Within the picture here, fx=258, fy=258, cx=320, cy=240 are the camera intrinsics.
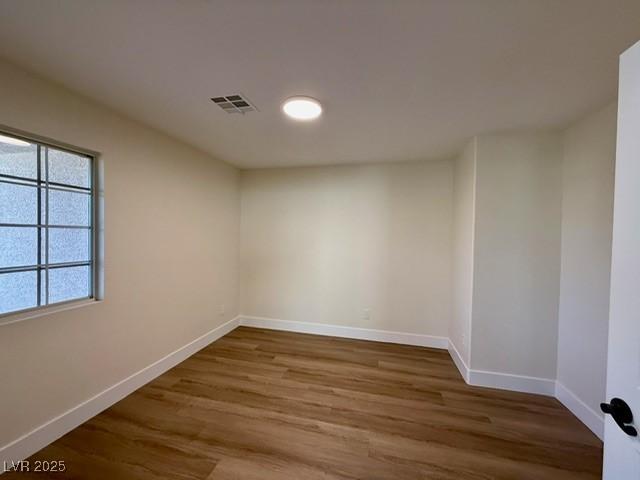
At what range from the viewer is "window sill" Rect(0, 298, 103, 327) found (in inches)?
60.0

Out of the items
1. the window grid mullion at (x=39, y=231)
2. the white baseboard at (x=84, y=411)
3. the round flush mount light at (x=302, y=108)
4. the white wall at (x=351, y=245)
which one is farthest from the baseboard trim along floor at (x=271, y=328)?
the round flush mount light at (x=302, y=108)

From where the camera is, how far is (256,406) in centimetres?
212

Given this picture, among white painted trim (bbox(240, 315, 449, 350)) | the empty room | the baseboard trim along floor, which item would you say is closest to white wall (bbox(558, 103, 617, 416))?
the empty room

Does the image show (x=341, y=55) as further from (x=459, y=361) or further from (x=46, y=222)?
(x=459, y=361)

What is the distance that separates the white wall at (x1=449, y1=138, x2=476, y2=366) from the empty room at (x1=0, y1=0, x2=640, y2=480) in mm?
42

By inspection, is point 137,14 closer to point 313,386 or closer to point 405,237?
point 313,386

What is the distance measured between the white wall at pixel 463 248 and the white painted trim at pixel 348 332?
28cm

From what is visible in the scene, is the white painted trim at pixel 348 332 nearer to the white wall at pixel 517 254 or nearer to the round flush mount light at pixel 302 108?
the white wall at pixel 517 254

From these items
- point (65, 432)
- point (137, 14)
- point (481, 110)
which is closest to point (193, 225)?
point (65, 432)

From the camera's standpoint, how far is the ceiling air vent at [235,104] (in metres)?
1.82

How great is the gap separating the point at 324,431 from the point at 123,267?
2.07 m

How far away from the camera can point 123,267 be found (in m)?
2.18

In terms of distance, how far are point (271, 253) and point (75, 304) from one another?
2261mm

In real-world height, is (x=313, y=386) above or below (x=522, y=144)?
below
